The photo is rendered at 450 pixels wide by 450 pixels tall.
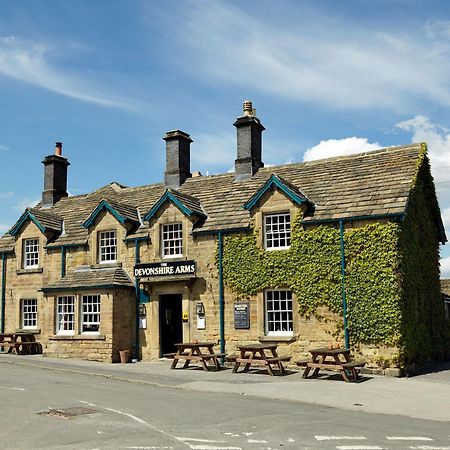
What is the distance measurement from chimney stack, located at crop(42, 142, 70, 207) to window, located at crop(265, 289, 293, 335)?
50.0 feet

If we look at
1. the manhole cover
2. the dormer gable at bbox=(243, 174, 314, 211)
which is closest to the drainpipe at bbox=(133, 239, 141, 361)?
the dormer gable at bbox=(243, 174, 314, 211)

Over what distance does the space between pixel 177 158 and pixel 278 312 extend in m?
9.59

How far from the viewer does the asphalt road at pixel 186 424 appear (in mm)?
9016

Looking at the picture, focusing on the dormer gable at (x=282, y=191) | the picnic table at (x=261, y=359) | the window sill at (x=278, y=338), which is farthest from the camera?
the dormer gable at (x=282, y=191)

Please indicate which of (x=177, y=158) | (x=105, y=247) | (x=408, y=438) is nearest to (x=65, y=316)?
(x=105, y=247)

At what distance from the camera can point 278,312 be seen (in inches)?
814

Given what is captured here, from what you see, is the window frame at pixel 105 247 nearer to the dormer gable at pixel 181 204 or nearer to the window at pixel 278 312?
the dormer gable at pixel 181 204

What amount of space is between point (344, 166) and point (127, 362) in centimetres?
1133

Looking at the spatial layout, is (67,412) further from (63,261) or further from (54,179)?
(54,179)

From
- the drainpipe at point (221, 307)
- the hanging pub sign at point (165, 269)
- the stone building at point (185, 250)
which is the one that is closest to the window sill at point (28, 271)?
the stone building at point (185, 250)

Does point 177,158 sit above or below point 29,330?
above

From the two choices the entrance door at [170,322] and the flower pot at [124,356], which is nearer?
the flower pot at [124,356]

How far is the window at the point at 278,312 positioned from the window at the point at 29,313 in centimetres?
1209

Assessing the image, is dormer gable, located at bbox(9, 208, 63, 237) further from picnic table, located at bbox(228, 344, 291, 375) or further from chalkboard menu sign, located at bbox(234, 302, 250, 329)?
picnic table, located at bbox(228, 344, 291, 375)
